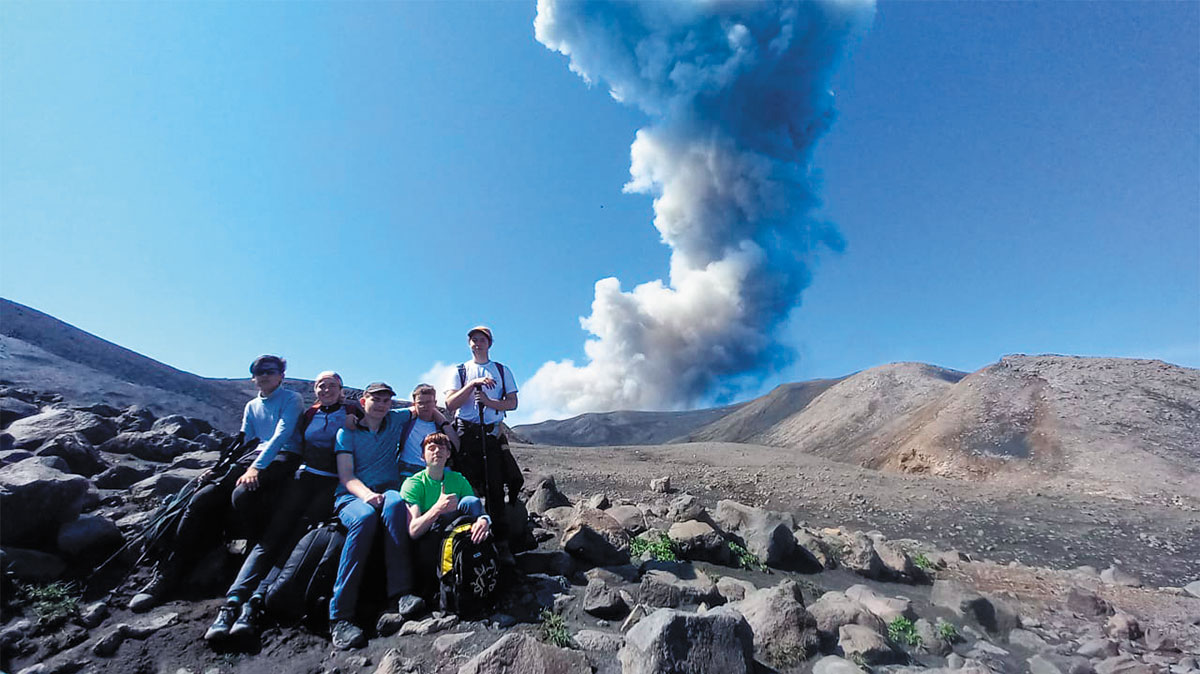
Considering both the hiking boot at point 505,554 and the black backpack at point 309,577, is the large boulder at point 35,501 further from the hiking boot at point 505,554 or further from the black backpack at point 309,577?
the hiking boot at point 505,554

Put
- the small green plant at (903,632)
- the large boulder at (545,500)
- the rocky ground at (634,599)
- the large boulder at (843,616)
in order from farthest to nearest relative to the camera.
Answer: the large boulder at (545,500) → the small green plant at (903,632) → the large boulder at (843,616) → the rocky ground at (634,599)

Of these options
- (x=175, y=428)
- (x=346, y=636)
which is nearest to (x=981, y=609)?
(x=346, y=636)

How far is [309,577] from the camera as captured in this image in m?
3.93

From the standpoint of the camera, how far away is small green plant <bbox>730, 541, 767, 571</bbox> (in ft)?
21.2

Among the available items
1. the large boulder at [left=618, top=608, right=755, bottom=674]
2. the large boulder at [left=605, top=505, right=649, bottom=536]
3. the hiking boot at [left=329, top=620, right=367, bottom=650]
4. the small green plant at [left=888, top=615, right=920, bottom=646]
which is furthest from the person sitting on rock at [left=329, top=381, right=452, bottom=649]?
the small green plant at [left=888, top=615, right=920, bottom=646]

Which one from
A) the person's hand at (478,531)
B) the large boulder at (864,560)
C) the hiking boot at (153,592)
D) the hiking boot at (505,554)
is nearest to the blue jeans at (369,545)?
the person's hand at (478,531)

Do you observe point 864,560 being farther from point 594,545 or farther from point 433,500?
point 433,500

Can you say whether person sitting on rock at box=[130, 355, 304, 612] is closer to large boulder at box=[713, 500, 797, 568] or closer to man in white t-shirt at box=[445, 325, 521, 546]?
man in white t-shirt at box=[445, 325, 521, 546]

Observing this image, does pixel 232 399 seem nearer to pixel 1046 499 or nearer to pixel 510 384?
pixel 510 384

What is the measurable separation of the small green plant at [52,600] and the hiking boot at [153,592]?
384 mm

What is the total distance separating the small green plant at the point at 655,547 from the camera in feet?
19.4

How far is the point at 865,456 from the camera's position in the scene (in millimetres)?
26281

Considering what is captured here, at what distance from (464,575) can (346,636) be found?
927 mm

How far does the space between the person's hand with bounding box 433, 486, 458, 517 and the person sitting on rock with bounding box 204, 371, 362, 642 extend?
1.24 metres
